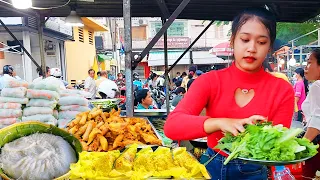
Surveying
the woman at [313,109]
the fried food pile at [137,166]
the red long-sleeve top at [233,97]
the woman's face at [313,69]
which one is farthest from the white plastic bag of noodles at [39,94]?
the woman's face at [313,69]

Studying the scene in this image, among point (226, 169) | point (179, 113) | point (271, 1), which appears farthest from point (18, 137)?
point (271, 1)

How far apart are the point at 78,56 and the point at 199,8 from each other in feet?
42.0

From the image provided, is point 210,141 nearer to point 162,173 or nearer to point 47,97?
point 162,173

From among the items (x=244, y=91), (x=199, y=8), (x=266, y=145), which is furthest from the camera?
(x=199, y=8)

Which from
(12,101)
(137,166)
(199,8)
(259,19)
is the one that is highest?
(199,8)

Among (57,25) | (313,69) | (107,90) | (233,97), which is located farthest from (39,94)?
(57,25)

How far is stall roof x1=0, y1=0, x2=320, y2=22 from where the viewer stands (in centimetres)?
552

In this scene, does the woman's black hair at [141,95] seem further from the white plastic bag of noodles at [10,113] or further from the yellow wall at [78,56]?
the yellow wall at [78,56]

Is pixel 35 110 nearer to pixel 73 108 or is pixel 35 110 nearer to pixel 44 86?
pixel 44 86

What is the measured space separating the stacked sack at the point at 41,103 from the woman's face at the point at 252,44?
2.77 metres

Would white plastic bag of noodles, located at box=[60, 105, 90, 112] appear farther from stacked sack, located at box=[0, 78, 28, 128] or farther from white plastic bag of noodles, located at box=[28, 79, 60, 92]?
stacked sack, located at box=[0, 78, 28, 128]

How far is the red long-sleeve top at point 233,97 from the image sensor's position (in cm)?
165

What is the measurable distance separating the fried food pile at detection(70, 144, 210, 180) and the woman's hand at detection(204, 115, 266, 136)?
16.1 inches

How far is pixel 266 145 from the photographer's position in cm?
139
